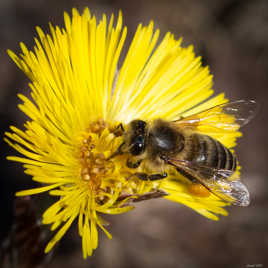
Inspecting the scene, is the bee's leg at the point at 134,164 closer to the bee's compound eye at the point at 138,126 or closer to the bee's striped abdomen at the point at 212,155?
the bee's compound eye at the point at 138,126

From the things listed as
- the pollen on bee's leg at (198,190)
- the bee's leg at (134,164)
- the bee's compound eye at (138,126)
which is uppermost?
the bee's compound eye at (138,126)

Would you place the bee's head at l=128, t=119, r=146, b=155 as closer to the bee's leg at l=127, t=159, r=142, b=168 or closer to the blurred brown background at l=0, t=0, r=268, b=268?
the bee's leg at l=127, t=159, r=142, b=168

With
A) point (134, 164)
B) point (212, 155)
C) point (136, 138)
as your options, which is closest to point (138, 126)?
point (136, 138)

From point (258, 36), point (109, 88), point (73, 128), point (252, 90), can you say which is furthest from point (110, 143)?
point (258, 36)

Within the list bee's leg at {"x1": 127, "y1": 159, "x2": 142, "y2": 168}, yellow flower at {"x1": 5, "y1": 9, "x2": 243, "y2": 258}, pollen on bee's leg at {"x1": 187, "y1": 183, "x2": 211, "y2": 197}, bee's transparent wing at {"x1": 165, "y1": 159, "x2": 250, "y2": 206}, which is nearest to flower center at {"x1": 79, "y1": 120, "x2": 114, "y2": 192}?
yellow flower at {"x1": 5, "y1": 9, "x2": 243, "y2": 258}

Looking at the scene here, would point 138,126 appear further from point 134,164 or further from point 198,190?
point 198,190

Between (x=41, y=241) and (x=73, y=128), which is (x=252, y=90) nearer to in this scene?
(x=73, y=128)

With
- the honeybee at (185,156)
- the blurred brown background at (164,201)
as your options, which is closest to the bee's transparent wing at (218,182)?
the honeybee at (185,156)
